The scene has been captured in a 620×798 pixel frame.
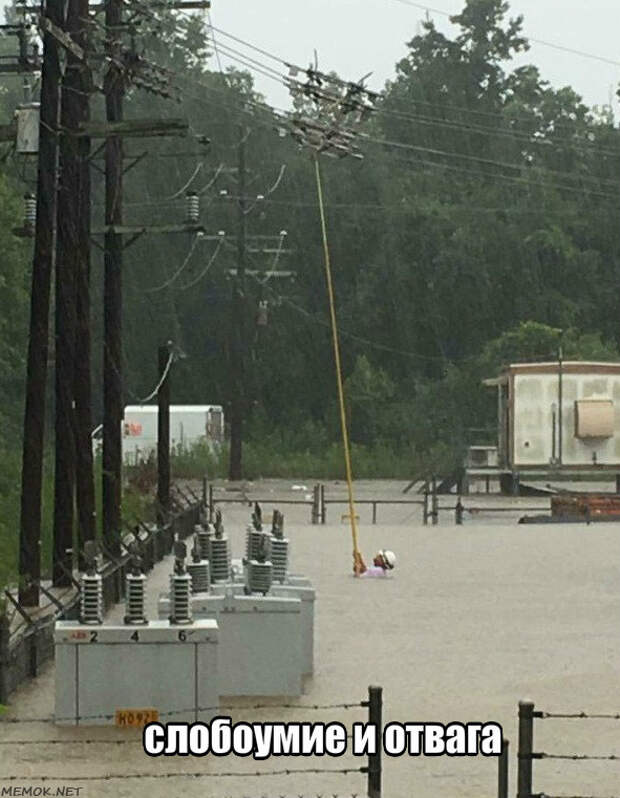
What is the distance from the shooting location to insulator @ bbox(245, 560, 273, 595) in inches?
770

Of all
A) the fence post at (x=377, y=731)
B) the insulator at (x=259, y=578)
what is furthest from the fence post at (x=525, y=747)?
the insulator at (x=259, y=578)

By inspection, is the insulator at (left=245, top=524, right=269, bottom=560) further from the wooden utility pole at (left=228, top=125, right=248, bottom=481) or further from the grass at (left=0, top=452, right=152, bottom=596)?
the wooden utility pole at (left=228, top=125, right=248, bottom=481)

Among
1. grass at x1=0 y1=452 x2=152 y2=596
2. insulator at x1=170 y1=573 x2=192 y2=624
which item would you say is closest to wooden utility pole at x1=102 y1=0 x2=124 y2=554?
grass at x1=0 y1=452 x2=152 y2=596

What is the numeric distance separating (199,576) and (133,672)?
8.71 feet

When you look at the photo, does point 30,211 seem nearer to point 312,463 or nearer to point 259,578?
point 259,578

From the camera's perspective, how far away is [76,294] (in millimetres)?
28484

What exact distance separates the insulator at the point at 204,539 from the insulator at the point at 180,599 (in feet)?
11.7

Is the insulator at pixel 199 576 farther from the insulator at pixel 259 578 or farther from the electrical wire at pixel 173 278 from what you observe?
the electrical wire at pixel 173 278

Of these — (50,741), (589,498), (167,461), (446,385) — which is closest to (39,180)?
(50,741)

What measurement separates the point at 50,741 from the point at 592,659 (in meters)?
7.50

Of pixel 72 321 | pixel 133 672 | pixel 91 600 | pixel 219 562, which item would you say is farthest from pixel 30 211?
pixel 133 672

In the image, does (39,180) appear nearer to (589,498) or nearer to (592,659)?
(592,659)

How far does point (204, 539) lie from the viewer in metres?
22.1

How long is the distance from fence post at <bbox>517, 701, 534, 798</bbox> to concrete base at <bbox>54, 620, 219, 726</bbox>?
5.27 m
